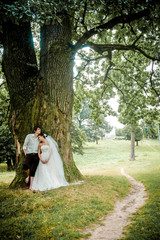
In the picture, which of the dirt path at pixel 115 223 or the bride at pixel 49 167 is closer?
the dirt path at pixel 115 223

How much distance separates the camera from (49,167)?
7.27 metres

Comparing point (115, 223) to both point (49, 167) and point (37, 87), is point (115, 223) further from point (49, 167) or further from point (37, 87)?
point (37, 87)

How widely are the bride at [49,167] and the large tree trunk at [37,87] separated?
36 cm

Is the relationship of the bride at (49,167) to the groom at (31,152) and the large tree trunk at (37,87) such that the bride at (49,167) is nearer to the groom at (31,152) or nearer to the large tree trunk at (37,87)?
the groom at (31,152)

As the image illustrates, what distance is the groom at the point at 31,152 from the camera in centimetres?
702

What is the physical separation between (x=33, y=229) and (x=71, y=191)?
276 centimetres

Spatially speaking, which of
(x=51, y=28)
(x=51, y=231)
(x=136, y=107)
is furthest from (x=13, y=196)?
(x=136, y=107)

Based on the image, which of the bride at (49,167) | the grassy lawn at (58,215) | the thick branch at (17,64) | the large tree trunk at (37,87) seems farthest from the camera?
the thick branch at (17,64)

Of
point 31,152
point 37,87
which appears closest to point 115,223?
point 31,152

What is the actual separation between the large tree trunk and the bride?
1.19ft

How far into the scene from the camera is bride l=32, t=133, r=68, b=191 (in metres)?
7.00

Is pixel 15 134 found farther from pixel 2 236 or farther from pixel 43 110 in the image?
pixel 2 236

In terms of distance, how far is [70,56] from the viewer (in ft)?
27.9

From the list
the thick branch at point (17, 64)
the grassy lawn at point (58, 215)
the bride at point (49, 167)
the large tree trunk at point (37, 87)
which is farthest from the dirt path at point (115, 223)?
the thick branch at point (17, 64)
